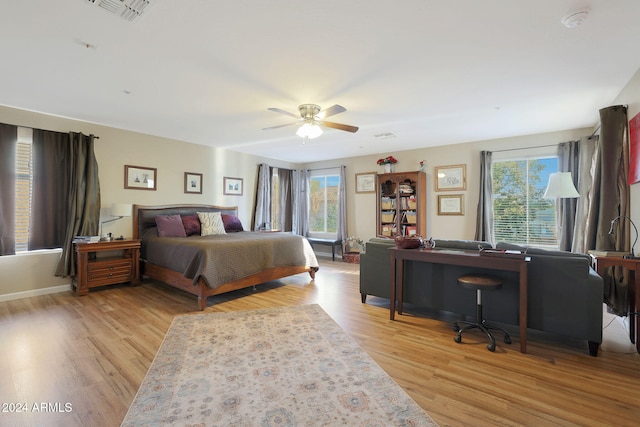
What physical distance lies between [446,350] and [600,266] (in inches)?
62.4

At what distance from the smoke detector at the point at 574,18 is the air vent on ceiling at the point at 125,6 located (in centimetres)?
273

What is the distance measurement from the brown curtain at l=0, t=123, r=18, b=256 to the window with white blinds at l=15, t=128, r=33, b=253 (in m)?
0.04

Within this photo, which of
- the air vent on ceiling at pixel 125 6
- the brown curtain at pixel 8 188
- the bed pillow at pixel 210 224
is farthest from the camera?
the bed pillow at pixel 210 224

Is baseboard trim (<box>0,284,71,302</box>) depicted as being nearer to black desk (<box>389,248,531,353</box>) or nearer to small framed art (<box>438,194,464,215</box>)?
black desk (<box>389,248,531,353</box>)

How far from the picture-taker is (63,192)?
163 inches

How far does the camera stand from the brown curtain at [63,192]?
3967 mm

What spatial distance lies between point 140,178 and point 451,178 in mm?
5772

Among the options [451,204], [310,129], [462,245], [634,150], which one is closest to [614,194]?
[634,150]

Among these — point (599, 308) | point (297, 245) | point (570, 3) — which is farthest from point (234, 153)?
point (599, 308)

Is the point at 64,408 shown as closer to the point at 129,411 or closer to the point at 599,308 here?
the point at 129,411

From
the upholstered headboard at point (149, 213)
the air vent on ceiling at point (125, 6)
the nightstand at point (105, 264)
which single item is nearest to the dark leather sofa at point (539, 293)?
the air vent on ceiling at point (125, 6)

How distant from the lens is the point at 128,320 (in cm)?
309

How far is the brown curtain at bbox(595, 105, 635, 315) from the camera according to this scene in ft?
9.57

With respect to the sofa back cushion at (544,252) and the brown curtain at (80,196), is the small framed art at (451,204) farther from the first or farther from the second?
the brown curtain at (80,196)
